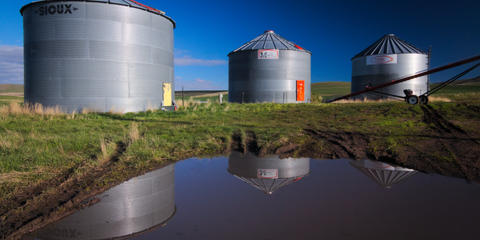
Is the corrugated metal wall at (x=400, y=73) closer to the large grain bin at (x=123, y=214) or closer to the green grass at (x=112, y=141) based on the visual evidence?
the green grass at (x=112, y=141)

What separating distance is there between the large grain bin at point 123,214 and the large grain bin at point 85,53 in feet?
43.9

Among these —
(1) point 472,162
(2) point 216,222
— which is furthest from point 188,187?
(1) point 472,162

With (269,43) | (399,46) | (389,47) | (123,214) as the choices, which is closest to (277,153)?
(123,214)

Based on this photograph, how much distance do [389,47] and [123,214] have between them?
3047cm

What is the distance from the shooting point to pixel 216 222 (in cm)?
452

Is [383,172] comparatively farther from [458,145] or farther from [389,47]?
[389,47]

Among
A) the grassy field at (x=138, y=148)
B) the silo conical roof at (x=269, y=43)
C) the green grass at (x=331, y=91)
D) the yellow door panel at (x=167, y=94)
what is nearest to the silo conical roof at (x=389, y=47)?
the silo conical roof at (x=269, y=43)

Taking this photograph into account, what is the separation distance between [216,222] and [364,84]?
29.3 metres

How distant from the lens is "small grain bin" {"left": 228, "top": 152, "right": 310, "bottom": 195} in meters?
6.57

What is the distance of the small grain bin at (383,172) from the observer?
6559 millimetres

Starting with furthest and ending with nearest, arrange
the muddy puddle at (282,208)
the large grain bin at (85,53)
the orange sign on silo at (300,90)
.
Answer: the orange sign on silo at (300,90)
the large grain bin at (85,53)
the muddy puddle at (282,208)

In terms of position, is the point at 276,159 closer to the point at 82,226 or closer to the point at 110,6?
the point at 82,226

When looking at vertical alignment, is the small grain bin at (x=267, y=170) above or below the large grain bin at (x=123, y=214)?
above

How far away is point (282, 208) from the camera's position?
5.06 meters
